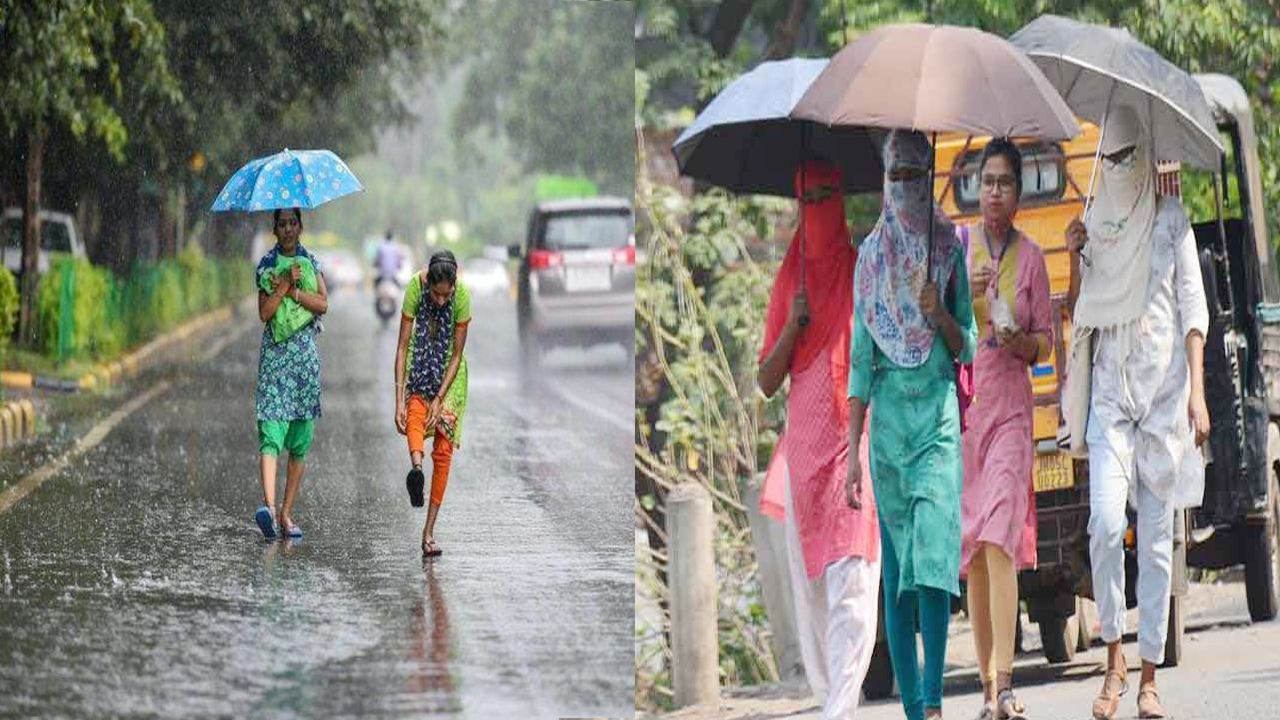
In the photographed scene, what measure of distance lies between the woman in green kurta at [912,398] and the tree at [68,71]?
5148 mm

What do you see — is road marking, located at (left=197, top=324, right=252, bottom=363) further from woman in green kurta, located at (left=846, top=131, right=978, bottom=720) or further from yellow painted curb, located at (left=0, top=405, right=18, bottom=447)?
woman in green kurta, located at (left=846, top=131, right=978, bottom=720)

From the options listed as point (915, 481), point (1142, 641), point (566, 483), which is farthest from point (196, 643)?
point (566, 483)

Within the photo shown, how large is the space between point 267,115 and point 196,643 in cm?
405

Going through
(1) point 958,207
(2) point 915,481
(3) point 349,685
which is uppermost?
(1) point 958,207

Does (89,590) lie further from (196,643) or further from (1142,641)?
(1142,641)

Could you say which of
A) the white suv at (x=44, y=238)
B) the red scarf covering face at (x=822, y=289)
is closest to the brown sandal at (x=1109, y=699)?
the red scarf covering face at (x=822, y=289)

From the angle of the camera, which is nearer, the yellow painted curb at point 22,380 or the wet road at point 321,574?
the wet road at point 321,574

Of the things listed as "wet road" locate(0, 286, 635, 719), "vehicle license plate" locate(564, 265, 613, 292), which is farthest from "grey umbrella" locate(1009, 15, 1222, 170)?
"vehicle license plate" locate(564, 265, 613, 292)

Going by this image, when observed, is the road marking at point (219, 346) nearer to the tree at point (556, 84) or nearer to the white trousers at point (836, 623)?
the tree at point (556, 84)

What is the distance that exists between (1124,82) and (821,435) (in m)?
1.99

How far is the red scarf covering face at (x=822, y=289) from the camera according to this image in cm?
799

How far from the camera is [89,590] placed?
384 inches

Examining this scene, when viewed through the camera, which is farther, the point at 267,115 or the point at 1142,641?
the point at 267,115

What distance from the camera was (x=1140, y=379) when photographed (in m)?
8.88
